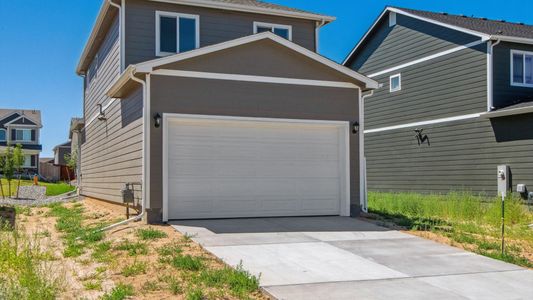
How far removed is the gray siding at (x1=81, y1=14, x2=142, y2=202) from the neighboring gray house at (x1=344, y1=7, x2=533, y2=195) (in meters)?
10.6

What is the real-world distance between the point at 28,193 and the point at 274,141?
2071 centimetres

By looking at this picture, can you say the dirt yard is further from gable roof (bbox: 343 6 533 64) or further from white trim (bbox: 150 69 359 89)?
gable roof (bbox: 343 6 533 64)

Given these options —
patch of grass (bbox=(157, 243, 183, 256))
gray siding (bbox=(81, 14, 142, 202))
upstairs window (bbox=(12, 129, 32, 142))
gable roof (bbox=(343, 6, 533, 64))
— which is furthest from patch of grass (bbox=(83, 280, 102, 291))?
upstairs window (bbox=(12, 129, 32, 142))

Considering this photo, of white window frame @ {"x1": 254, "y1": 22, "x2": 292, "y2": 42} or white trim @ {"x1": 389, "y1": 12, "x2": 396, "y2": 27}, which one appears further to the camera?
white trim @ {"x1": 389, "y1": 12, "x2": 396, "y2": 27}

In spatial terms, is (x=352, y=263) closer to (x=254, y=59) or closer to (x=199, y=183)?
(x=199, y=183)

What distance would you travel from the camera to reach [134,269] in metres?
7.19

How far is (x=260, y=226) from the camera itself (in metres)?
11.0

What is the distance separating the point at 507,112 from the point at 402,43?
620cm

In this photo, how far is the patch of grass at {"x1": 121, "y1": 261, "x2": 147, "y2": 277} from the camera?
23.1ft

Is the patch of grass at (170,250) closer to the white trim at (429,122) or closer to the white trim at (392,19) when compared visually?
the white trim at (429,122)

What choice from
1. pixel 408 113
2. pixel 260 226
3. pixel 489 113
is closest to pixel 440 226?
pixel 260 226

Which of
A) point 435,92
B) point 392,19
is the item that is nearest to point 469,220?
point 435,92

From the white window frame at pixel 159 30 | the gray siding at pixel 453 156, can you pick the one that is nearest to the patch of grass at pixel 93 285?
the white window frame at pixel 159 30

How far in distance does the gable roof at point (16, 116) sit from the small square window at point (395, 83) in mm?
37049
